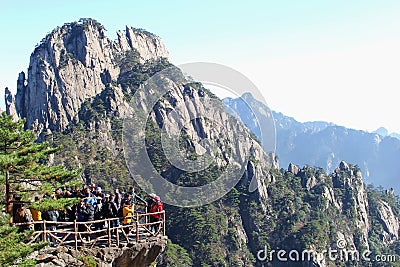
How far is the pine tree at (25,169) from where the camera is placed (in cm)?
880

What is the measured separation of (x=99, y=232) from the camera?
11.0 m

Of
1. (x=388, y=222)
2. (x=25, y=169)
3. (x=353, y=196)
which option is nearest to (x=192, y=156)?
(x=353, y=196)

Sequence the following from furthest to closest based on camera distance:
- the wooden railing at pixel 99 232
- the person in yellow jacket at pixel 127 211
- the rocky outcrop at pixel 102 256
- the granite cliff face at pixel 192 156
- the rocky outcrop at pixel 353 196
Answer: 1. the rocky outcrop at pixel 353 196
2. the granite cliff face at pixel 192 156
3. the person in yellow jacket at pixel 127 211
4. the wooden railing at pixel 99 232
5. the rocky outcrop at pixel 102 256

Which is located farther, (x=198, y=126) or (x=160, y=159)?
(x=198, y=126)

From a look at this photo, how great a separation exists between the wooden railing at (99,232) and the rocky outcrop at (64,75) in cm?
4903

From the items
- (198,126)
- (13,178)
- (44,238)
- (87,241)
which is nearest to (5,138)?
(13,178)

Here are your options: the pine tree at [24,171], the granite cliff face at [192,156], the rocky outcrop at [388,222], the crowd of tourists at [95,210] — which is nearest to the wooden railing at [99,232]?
the crowd of tourists at [95,210]

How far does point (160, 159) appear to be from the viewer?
57344mm

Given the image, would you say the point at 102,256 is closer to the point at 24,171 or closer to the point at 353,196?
the point at 24,171

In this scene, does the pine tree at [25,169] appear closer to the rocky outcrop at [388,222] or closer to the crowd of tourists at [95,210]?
the crowd of tourists at [95,210]

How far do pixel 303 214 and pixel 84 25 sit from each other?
3955 centimetres

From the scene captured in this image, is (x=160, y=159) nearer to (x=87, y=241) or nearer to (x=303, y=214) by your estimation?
(x=303, y=214)

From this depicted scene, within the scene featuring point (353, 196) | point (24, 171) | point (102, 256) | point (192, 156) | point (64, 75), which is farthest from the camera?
point (353, 196)

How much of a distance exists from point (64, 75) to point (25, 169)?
57.4 m
